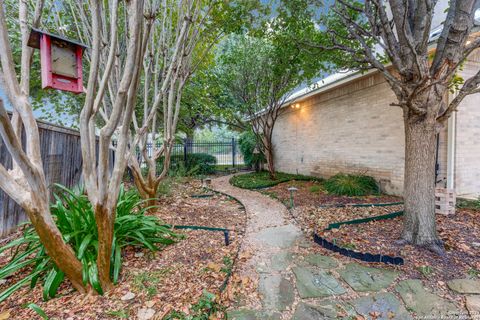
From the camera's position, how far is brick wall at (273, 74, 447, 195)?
5.65m

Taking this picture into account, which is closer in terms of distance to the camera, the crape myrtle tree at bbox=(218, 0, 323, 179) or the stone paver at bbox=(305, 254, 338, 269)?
the stone paver at bbox=(305, 254, 338, 269)

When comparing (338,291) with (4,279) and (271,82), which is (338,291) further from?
(271,82)

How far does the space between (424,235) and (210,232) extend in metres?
2.83

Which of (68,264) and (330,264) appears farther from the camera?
(330,264)

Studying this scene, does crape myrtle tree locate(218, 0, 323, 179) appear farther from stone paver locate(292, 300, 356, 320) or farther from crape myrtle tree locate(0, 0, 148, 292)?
stone paver locate(292, 300, 356, 320)

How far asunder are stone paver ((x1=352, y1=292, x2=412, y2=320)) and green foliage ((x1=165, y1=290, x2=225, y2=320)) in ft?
3.93

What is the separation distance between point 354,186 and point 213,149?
882 cm

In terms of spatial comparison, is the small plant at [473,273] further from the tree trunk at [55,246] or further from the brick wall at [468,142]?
the tree trunk at [55,246]

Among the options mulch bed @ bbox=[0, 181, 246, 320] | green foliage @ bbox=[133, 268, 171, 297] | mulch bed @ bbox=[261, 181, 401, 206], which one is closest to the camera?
mulch bed @ bbox=[0, 181, 246, 320]

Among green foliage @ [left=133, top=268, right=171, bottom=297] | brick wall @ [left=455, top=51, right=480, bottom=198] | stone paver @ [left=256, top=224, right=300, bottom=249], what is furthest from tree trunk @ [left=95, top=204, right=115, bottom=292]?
brick wall @ [left=455, top=51, right=480, bottom=198]

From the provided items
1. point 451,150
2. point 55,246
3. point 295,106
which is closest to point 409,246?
point 451,150

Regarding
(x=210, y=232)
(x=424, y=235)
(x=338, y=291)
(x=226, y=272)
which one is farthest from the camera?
(x=210, y=232)

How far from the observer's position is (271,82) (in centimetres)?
772

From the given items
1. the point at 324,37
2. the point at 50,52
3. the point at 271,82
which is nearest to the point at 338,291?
the point at 50,52
